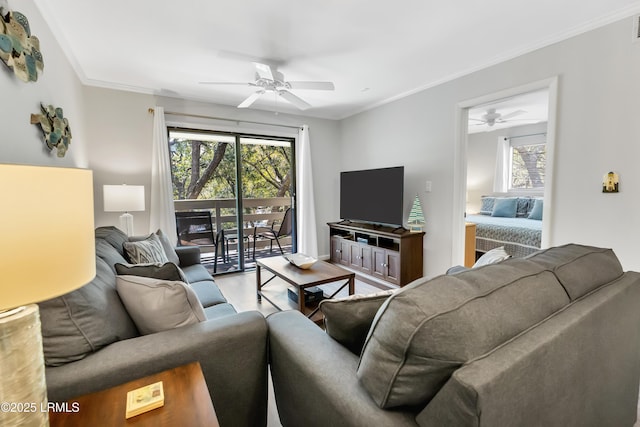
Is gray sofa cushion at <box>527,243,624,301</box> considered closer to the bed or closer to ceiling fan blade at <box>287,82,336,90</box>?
ceiling fan blade at <box>287,82,336,90</box>

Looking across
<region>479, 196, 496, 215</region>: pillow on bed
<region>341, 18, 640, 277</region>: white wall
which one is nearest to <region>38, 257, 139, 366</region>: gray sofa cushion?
<region>341, 18, 640, 277</region>: white wall

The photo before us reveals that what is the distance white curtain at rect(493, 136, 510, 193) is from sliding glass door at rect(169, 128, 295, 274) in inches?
167

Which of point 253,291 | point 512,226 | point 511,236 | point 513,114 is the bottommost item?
point 253,291

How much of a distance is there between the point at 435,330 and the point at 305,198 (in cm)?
394

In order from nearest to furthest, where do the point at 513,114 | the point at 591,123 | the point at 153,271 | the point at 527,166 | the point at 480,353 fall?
the point at 480,353, the point at 153,271, the point at 591,123, the point at 513,114, the point at 527,166

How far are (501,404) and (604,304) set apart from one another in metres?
0.69

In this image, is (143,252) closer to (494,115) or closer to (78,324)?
(78,324)

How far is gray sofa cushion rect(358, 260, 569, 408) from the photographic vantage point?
0.72 metres

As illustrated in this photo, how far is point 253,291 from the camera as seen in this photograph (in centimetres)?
346

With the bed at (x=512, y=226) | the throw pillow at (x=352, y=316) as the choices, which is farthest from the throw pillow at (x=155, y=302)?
the bed at (x=512, y=226)

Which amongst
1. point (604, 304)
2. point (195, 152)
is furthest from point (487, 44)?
point (195, 152)

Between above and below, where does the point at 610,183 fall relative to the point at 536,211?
above

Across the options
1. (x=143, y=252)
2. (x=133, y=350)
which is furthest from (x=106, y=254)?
(x=133, y=350)

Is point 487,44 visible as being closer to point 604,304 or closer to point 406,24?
point 406,24
